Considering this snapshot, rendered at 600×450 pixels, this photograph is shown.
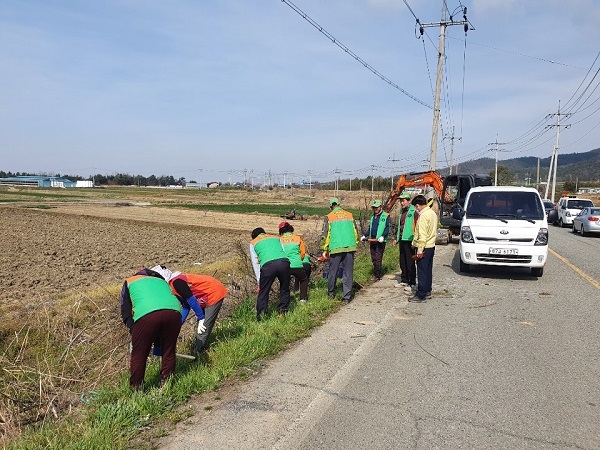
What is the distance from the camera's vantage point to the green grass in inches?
150

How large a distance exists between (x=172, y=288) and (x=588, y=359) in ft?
15.3

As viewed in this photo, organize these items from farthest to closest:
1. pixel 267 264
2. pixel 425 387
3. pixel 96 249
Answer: pixel 96 249
pixel 267 264
pixel 425 387

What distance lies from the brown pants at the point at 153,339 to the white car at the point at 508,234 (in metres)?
7.98

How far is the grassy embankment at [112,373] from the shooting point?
395cm

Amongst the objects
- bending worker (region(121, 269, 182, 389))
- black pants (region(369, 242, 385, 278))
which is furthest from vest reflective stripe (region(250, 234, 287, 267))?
black pants (region(369, 242, 385, 278))

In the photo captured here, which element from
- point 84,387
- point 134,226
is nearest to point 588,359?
point 84,387

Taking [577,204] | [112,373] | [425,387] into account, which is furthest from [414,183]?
[577,204]

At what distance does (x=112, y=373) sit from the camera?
582 centimetres

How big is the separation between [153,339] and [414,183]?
51.8ft

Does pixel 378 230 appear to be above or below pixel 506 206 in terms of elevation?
below

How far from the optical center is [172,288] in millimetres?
5250

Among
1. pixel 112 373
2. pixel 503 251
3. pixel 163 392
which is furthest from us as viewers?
pixel 503 251

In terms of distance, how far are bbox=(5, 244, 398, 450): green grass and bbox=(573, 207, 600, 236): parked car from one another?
68.4ft

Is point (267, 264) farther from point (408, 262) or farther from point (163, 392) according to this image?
point (408, 262)
